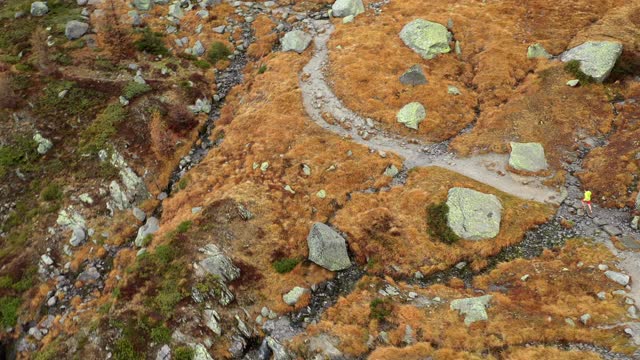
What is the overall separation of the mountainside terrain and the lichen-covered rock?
23cm

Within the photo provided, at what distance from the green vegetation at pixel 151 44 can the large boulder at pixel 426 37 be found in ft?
109

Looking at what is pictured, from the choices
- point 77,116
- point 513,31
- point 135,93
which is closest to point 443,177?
point 513,31

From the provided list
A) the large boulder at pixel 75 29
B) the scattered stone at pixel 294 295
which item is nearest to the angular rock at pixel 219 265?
the scattered stone at pixel 294 295

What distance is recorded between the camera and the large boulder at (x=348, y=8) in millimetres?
62594

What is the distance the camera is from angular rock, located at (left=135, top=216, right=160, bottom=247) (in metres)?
40.9

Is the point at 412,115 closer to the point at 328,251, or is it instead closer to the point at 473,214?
the point at 473,214

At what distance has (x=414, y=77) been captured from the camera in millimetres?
50531

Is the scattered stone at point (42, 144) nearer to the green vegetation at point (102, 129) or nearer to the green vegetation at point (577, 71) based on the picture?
the green vegetation at point (102, 129)

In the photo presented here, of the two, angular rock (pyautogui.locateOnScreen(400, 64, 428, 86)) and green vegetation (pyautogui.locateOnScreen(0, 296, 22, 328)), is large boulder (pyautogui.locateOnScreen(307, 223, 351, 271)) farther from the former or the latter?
green vegetation (pyautogui.locateOnScreen(0, 296, 22, 328))

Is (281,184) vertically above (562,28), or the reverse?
(562,28)

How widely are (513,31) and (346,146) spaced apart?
29.5m

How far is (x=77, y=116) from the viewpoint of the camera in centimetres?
4925

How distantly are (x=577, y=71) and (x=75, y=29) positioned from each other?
6484 centimetres

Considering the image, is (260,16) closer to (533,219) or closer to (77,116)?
(77,116)
